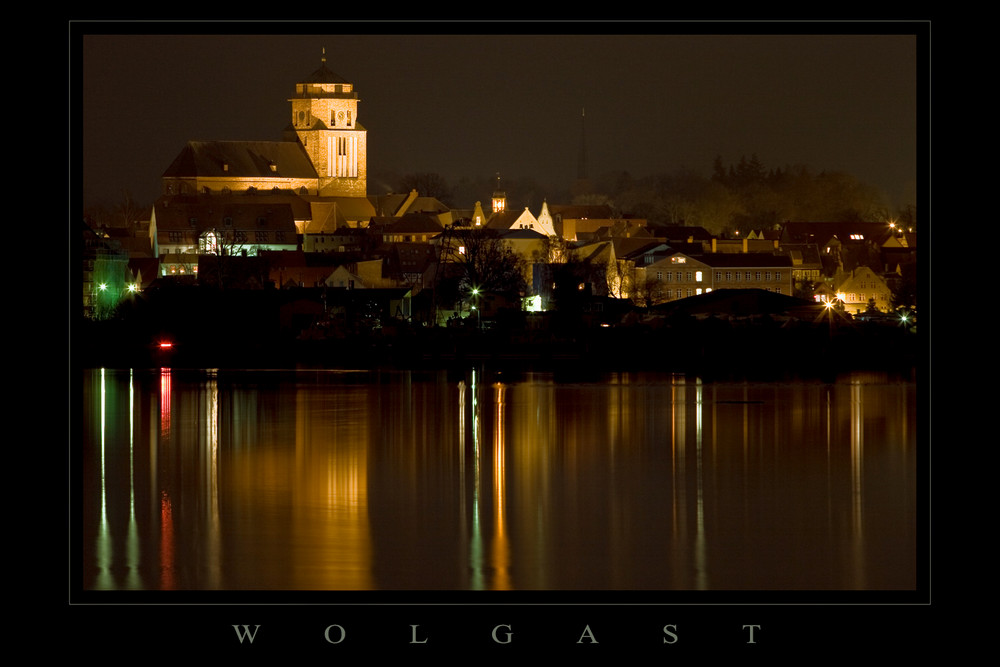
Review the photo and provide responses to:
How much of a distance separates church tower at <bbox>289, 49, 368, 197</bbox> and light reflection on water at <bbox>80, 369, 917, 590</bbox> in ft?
269

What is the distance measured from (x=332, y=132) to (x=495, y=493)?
9448cm

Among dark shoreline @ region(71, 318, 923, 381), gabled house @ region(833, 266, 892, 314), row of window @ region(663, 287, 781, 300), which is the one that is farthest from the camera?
row of window @ region(663, 287, 781, 300)

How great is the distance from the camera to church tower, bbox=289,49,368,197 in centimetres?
10362

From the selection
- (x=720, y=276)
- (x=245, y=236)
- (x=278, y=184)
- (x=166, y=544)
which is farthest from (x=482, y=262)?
(x=278, y=184)

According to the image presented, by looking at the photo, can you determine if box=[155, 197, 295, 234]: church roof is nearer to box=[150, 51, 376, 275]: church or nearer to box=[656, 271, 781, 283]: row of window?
box=[150, 51, 376, 275]: church

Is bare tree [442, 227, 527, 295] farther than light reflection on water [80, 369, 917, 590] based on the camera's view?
Yes

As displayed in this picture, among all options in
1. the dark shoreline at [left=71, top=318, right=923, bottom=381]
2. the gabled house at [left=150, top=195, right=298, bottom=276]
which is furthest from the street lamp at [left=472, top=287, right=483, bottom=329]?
the gabled house at [left=150, top=195, right=298, bottom=276]

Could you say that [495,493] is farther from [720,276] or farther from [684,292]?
[720,276]

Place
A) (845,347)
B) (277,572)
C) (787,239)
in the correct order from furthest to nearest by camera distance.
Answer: (787,239) → (845,347) → (277,572)
